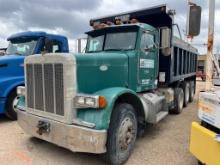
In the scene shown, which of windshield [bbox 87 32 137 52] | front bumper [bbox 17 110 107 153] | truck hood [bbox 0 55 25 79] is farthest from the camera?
truck hood [bbox 0 55 25 79]

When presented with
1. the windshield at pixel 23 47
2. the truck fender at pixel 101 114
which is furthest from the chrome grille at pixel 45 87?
the windshield at pixel 23 47

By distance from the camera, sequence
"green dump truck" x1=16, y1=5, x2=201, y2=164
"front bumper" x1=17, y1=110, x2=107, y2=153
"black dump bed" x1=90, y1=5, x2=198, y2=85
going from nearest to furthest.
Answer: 1. "front bumper" x1=17, y1=110, x2=107, y2=153
2. "green dump truck" x1=16, y1=5, x2=201, y2=164
3. "black dump bed" x1=90, y1=5, x2=198, y2=85

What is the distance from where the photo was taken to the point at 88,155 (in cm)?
452

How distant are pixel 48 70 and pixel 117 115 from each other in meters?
1.28

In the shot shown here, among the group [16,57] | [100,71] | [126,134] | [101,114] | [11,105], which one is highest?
[16,57]

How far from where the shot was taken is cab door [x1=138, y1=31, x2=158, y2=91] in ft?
17.8

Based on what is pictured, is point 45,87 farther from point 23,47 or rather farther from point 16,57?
point 23,47

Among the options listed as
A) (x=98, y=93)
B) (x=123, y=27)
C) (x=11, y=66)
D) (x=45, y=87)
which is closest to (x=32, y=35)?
(x=11, y=66)

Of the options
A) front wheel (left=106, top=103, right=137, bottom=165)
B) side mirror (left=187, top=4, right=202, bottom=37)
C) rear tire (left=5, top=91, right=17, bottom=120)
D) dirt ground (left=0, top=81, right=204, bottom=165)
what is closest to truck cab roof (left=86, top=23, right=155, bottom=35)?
front wheel (left=106, top=103, right=137, bottom=165)

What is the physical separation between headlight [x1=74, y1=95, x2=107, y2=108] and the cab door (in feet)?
6.29

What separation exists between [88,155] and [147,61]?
2.40 meters

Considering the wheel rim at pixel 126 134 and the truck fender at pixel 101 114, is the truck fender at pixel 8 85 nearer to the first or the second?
the truck fender at pixel 101 114

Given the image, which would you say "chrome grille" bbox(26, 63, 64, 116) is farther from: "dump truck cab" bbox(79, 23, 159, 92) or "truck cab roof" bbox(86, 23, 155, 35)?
"truck cab roof" bbox(86, 23, 155, 35)

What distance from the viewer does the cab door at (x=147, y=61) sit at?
17.8ft
